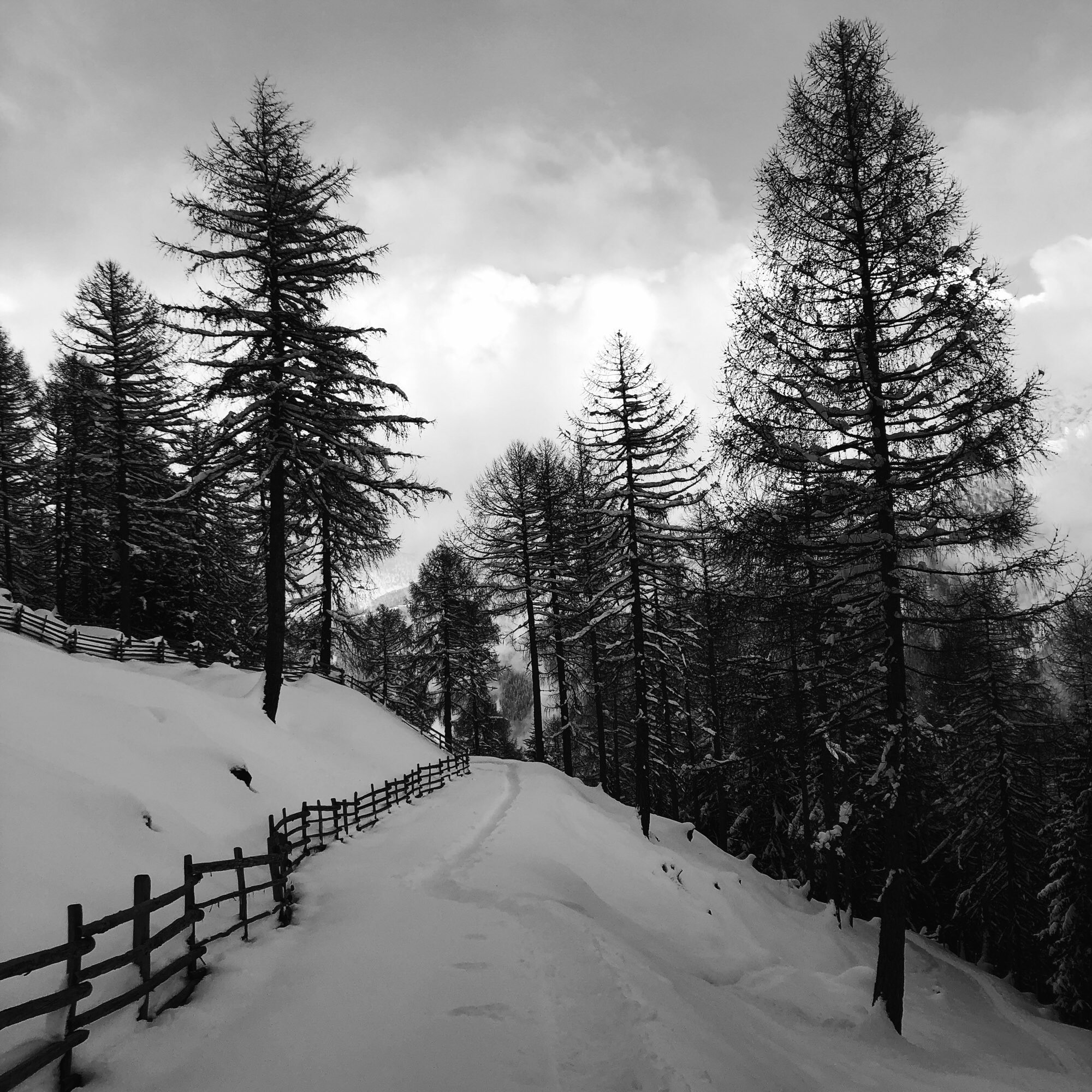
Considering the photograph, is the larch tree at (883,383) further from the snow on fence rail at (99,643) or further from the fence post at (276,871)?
the snow on fence rail at (99,643)

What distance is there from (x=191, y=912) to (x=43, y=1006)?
209 centimetres

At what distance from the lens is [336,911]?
8.12 meters

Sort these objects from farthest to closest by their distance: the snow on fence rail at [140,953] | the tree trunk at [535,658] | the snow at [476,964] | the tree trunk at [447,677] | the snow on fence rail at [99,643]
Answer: the tree trunk at [447,677] < the tree trunk at [535,658] < the snow on fence rail at [99,643] < the snow at [476,964] < the snow on fence rail at [140,953]

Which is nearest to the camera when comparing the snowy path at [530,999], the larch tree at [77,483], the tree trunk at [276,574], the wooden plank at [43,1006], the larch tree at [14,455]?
the wooden plank at [43,1006]

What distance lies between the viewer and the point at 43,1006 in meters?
4.09

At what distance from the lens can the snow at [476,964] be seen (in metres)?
4.93

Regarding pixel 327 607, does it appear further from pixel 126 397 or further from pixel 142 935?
pixel 142 935

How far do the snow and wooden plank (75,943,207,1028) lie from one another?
0.24 metres

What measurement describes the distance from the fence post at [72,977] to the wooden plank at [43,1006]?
45 millimetres

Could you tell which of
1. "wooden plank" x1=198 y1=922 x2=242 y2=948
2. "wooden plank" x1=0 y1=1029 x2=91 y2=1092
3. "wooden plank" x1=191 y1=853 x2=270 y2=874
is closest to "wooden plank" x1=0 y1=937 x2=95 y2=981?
"wooden plank" x1=0 y1=1029 x2=91 y2=1092

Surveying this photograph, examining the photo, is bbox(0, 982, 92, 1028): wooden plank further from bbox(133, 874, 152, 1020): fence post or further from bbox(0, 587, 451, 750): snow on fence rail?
bbox(0, 587, 451, 750): snow on fence rail

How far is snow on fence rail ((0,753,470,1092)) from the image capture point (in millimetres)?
4129

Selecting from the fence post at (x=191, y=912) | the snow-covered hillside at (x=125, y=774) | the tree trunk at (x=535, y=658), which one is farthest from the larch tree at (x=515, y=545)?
the fence post at (x=191, y=912)

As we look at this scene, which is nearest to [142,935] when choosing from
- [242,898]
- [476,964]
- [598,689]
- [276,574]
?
[242,898]
